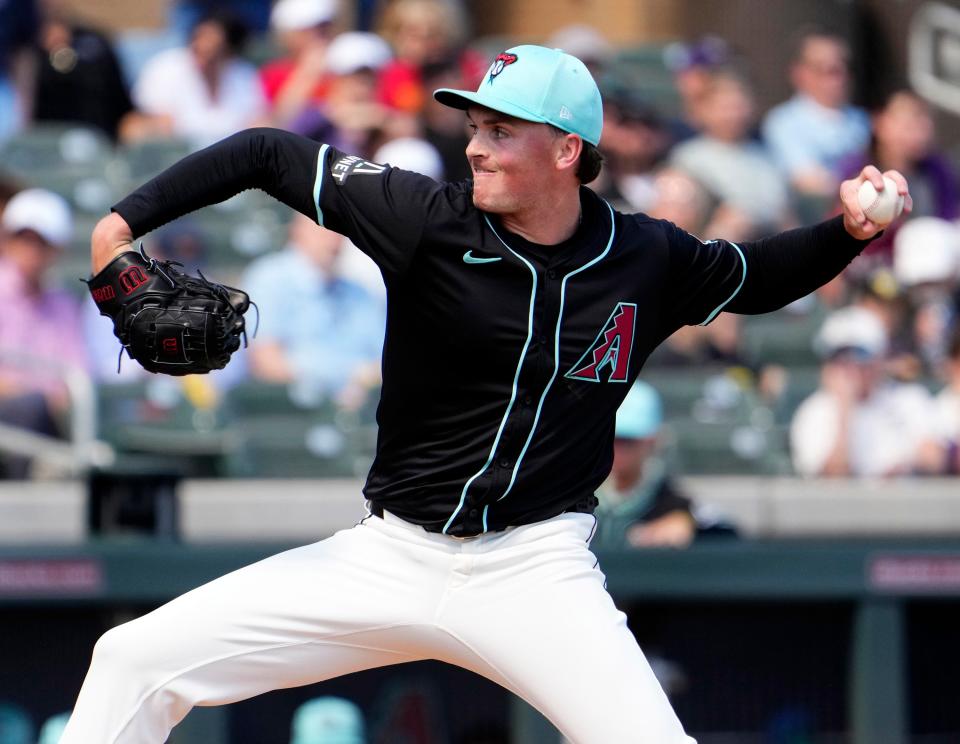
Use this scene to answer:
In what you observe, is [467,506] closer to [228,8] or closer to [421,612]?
[421,612]

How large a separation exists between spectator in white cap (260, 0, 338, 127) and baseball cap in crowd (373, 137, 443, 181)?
766 mm

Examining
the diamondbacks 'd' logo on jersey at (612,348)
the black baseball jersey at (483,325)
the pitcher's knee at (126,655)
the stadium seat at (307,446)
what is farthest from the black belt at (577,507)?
the stadium seat at (307,446)

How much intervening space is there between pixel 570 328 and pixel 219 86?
216 inches

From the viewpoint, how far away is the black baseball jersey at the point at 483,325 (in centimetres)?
325

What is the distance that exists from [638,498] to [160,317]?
8.68 feet

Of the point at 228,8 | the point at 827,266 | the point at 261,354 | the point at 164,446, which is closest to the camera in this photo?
the point at 827,266

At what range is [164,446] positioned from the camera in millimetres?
6266

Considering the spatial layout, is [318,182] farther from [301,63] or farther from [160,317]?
[301,63]

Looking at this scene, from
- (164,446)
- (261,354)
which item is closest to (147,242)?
(261,354)

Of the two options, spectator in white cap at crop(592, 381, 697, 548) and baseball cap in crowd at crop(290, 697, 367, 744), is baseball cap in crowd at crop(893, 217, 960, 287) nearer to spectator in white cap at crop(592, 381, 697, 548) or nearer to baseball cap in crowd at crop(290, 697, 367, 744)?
spectator in white cap at crop(592, 381, 697, 548)

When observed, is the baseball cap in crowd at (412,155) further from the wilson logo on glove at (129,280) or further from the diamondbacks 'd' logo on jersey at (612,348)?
the wilson logo on glove at (129,280)

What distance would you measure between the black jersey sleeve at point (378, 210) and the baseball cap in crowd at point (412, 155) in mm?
4250

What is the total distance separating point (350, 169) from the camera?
10.7 ft

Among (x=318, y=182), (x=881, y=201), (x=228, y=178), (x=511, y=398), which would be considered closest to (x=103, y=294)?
(x=228, y=178)
